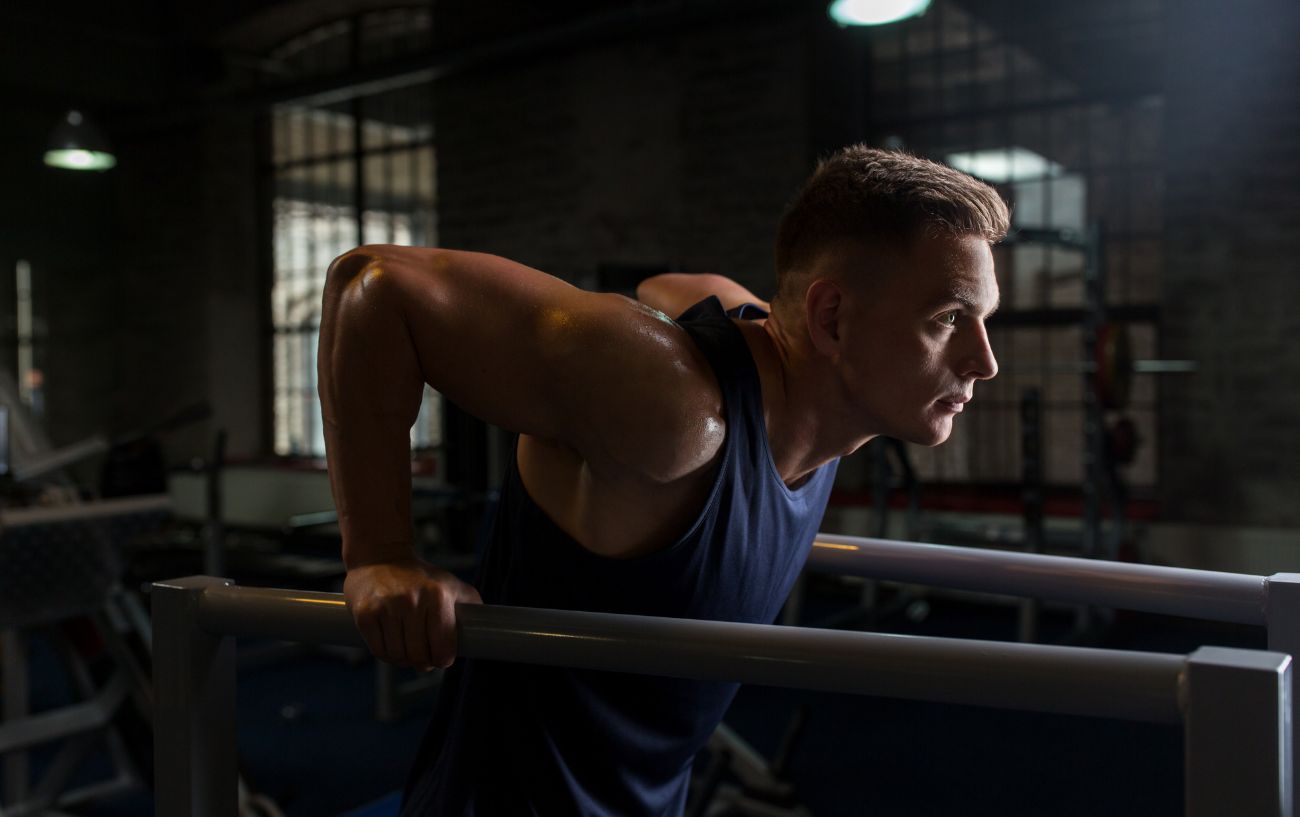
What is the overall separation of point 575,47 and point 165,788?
5671 mm

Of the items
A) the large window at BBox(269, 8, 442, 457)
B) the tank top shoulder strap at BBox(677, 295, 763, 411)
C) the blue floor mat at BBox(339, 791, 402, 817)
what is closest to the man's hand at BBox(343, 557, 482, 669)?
the tank top shoulder strap at BBox(677, 295, 763, 411)

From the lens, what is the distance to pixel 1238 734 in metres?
0.61

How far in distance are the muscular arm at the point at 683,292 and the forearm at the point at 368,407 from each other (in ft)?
1.85

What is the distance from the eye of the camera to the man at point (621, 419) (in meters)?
0.90

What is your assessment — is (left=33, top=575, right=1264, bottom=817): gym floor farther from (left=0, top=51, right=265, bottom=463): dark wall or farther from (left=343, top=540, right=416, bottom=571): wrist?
(left=0, top=51, right=265, bottom=463): dark wall

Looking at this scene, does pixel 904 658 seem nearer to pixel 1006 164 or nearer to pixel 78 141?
pixel 1006 164

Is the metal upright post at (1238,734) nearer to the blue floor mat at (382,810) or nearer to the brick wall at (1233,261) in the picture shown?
the blue floor mat at (382,810)

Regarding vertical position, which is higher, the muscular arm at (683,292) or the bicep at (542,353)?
the muscular arm at (683,292)

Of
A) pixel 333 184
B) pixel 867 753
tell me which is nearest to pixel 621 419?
pixel 867 753

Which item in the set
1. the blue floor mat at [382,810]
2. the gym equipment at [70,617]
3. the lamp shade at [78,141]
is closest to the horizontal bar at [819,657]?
the blue floor mat at [382,810]

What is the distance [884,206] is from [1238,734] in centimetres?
52

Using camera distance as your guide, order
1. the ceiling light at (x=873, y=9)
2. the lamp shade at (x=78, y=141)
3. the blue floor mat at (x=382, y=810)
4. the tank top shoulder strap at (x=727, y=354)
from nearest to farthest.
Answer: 1. the tank top shoulder strap at (x=727, y=354)
2. the blue floor mat at (x=382, y=810)
3. the ceiling light at (x=873, y=9)
4. the lamp shade at (x=78, y=141)

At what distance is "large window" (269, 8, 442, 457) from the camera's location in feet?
23.9

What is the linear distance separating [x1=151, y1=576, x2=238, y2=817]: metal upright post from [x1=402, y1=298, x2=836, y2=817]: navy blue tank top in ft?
0.76
